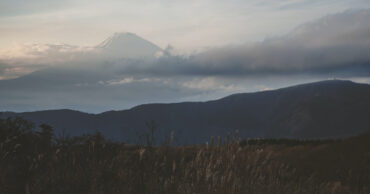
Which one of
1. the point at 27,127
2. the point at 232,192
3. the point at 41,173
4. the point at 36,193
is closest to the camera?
the point at 232,192

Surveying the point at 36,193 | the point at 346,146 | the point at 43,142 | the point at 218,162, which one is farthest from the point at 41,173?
the point at 346,146

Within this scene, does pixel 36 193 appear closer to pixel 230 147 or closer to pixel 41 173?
pixel 41 173

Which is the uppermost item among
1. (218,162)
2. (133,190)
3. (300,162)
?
(218,162)

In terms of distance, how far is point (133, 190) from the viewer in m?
6.22

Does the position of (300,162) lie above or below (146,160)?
below

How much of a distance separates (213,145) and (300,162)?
10.1m

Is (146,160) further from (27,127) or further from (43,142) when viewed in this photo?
(27,127)

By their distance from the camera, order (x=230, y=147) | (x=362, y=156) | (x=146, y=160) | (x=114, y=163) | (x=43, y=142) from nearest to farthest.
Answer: (x=230, y=147) → (x=146, y=160) → (x=114, y=163) → (x=43, y=142) → (x=362, y=156)

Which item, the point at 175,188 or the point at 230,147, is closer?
the point at 175,188

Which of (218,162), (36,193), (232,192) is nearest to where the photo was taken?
(232,192)

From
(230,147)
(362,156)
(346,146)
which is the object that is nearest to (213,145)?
(230,147)

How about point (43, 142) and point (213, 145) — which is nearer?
point (213, 145)

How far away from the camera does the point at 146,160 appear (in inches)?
310

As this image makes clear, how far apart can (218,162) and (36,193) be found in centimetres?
309
